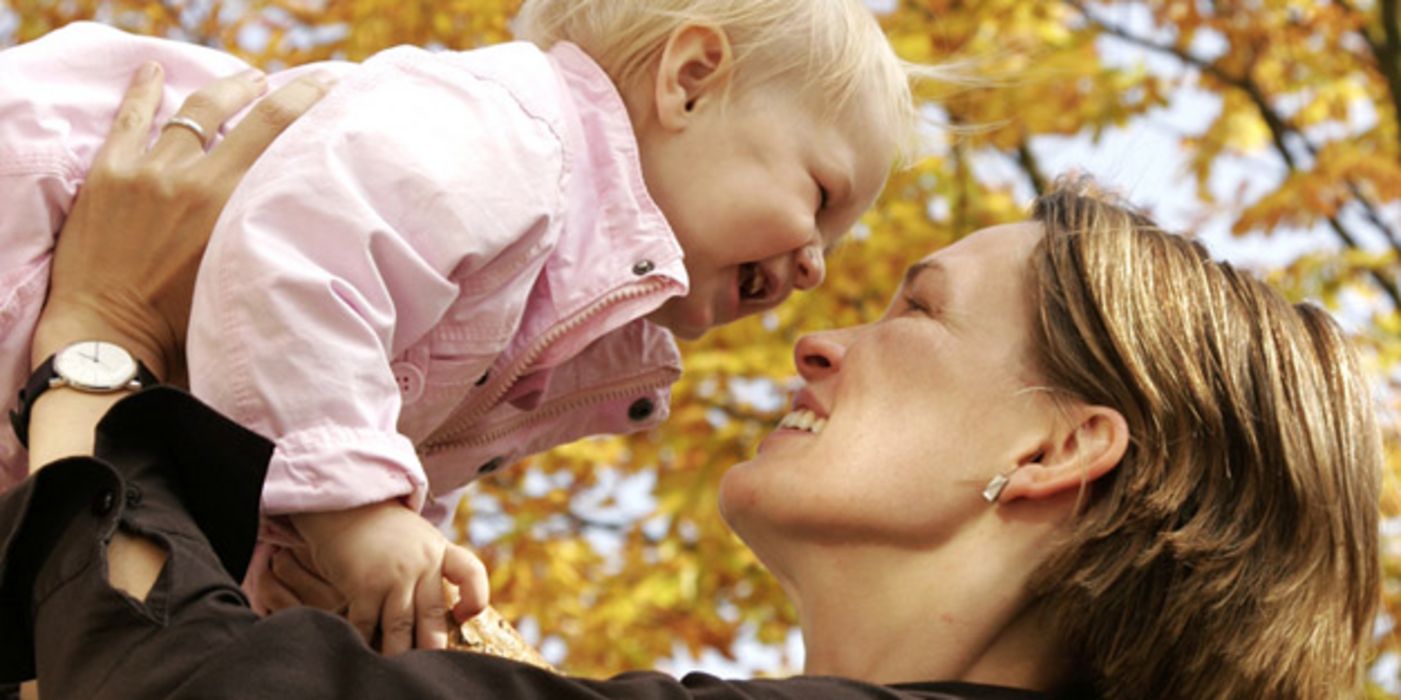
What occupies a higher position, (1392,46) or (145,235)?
(145,235)

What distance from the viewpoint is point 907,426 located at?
2.37 meters

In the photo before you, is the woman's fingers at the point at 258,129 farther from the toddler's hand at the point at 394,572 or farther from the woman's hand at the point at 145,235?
the toddler's hand at the point at 394,572

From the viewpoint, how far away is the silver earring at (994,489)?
2330 millimetres

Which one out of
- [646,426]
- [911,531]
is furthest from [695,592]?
[911,531]

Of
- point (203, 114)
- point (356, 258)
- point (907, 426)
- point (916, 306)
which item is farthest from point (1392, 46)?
point (356, 258)

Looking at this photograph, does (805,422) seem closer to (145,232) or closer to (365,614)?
(365,614)

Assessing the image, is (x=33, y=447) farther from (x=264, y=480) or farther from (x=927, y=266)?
(x=927, y=266)

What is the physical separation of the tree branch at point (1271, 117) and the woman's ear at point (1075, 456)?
4905mm

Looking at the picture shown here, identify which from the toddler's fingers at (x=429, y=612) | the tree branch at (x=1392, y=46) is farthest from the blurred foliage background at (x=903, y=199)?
the toddler's fingers at (x=429, y=612)

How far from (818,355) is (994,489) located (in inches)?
13.4

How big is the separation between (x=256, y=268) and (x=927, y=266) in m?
0.98

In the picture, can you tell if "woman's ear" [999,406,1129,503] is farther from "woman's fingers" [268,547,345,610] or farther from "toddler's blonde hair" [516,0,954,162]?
"woman's fingers" [268,547,345,610]

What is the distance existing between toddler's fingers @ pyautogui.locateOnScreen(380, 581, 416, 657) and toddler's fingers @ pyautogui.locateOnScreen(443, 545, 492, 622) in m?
0.04

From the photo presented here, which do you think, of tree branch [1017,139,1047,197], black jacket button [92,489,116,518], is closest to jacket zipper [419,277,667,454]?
black jacket button [92,489,116,518]
